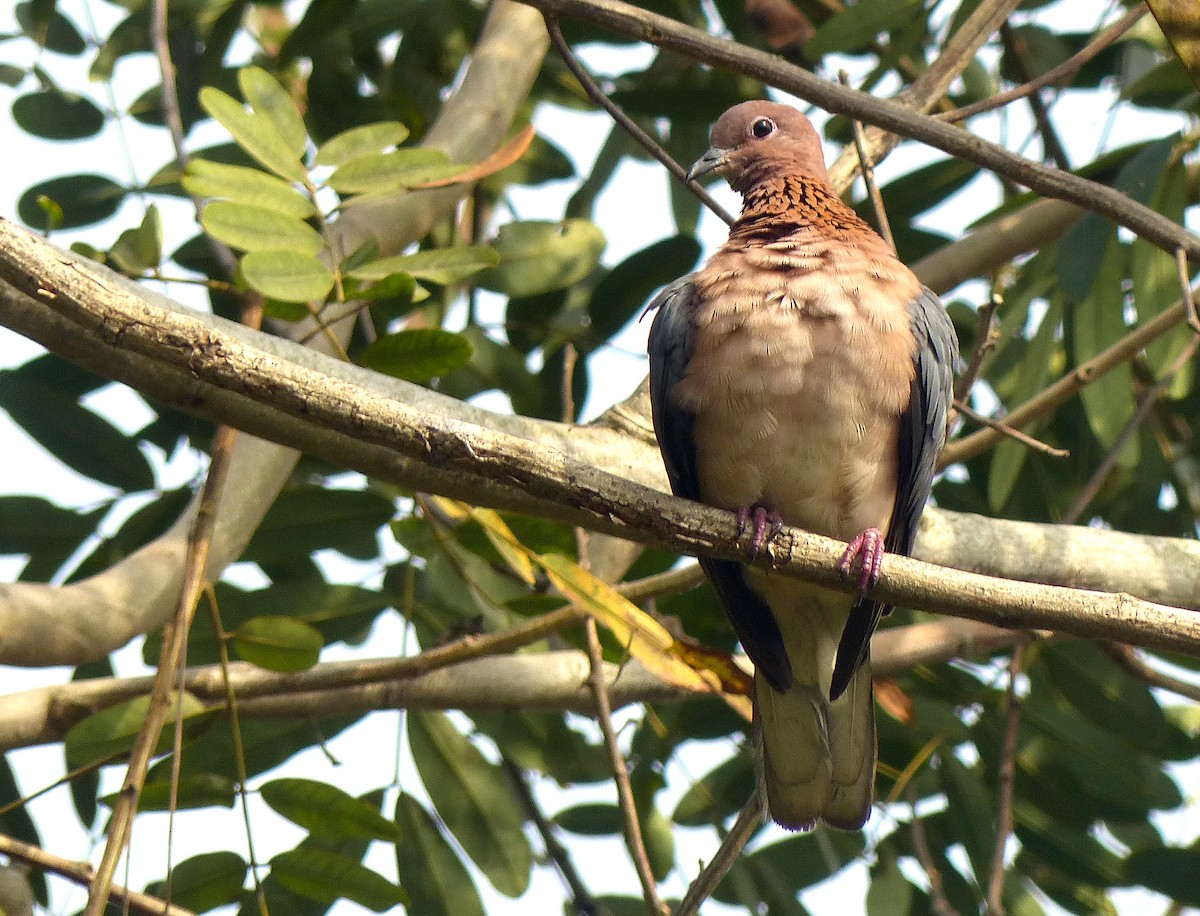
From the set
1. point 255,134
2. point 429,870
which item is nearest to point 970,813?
point 429,870

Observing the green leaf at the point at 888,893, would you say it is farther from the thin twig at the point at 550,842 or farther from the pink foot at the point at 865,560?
the pink foot at the point at 865,560

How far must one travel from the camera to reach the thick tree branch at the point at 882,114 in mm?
2650

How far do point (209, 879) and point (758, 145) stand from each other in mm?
2267

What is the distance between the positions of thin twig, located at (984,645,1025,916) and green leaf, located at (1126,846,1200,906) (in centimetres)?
34

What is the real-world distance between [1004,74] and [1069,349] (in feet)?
4.26

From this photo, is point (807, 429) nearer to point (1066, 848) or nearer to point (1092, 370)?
point (1092, 370)

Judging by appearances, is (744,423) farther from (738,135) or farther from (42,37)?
(42,37)

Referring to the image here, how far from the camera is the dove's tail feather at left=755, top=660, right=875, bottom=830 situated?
3197 mm

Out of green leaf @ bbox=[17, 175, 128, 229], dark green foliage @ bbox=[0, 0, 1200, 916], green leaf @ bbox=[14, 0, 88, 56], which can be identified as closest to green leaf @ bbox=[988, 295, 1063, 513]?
dark green foliage @ bbox=[0, 0, 1200, 916]

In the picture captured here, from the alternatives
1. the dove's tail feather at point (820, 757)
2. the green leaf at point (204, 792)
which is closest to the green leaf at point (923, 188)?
the dove's tail feather at point (820, 757)

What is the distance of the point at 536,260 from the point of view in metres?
4.11

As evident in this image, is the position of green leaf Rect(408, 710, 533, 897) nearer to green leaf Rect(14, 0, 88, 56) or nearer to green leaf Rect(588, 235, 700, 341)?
green leaf Rect(588, 235, 700, 341)

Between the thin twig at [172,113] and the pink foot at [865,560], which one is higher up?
the thin twig at [172,113]

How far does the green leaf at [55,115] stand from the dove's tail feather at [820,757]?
2.79m
